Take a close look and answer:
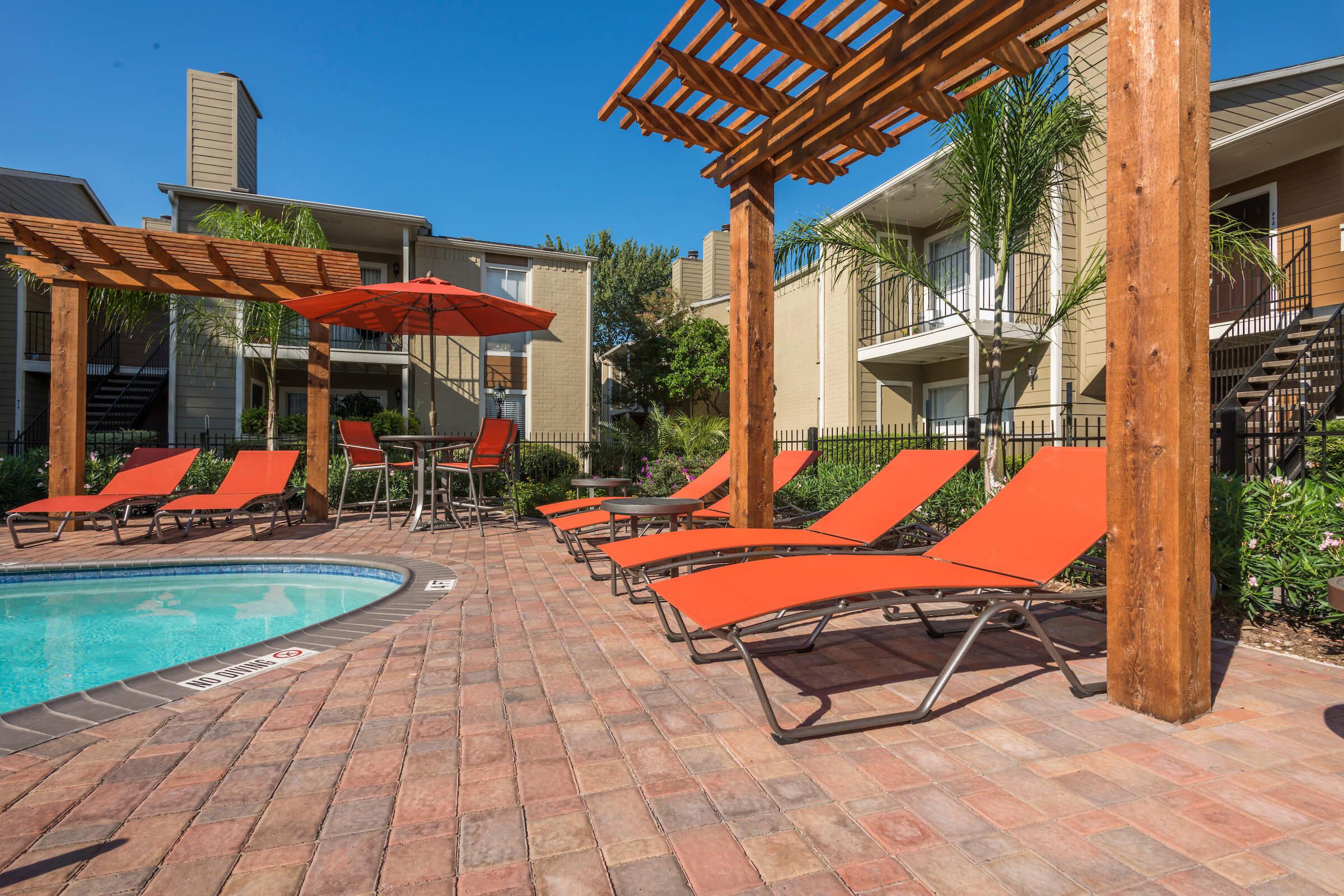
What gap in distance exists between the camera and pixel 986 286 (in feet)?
43.7

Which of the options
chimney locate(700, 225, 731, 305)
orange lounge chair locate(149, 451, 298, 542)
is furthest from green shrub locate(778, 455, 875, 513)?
chimney locate(700, 225, 731, 305)

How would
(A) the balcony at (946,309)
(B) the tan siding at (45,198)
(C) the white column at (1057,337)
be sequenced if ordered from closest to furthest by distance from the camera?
(C) the white column at (1057,337) → (A) the balcony at (946,309) → (B) the tan siding at (45,198)

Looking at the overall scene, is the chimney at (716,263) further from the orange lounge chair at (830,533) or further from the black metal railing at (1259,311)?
the orange lounge chair at (830,533)

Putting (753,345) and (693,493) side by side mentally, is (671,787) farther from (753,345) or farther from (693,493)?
(693,493)

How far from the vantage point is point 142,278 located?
875 cm

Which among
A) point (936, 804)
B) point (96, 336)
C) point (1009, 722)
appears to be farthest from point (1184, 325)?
point (96, 336)

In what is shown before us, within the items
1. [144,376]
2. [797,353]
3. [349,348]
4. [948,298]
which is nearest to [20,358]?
[144,376]

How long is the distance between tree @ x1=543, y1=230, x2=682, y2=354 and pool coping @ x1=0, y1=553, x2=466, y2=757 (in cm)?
2020

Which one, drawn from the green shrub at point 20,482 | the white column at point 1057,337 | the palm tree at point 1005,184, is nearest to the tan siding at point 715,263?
the white column at point 1057,337

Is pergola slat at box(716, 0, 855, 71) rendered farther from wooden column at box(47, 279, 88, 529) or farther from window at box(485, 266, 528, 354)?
window at box(485, 266, 528, 354)

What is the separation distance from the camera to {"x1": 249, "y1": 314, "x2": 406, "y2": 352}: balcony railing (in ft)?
52.5

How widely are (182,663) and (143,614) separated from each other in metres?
2.29

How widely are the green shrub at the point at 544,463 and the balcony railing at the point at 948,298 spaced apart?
278 inches

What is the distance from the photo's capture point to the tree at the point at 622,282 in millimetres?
26156
